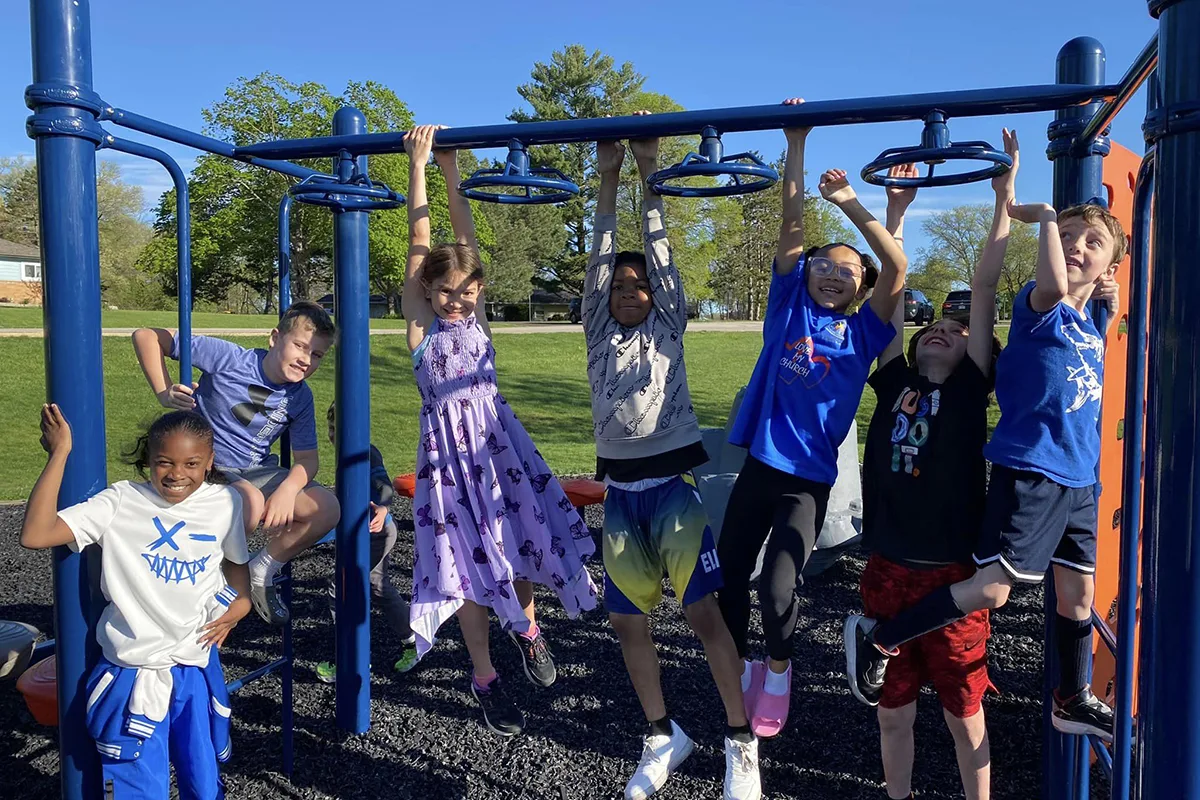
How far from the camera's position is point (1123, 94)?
2025mm

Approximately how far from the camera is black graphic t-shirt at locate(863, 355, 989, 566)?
248 centimetres

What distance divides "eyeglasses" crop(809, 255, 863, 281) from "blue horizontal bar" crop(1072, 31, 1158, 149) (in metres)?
0.64

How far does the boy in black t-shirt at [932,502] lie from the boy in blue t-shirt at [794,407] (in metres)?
0.13

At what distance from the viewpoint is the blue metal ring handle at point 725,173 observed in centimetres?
220

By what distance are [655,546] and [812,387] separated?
2.13 feet

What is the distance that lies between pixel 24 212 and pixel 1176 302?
188ft

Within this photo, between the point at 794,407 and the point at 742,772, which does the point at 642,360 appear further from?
the point at 742,772

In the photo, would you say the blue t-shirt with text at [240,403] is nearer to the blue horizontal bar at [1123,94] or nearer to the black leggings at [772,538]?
the black leggings at [772,538]

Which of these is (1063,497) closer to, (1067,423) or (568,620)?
(1067,423)

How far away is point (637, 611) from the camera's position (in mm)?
2807

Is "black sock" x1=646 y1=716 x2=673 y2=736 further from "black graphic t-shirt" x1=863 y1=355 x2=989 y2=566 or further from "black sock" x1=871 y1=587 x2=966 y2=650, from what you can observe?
"black graphic t-shirt" x1=863 y1=355 x2=989 y2=566

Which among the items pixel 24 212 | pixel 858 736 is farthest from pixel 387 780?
pixel 24 212

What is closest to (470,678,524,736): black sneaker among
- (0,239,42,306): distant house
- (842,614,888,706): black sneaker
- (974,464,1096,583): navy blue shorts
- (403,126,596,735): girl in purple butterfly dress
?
(403,126,596,735): girl in purple butterfly dress

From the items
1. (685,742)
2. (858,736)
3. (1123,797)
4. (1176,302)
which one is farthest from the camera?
(858,736)
